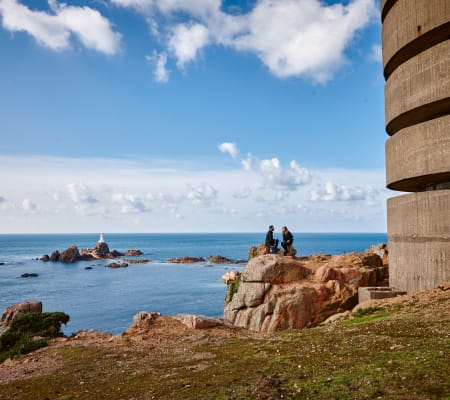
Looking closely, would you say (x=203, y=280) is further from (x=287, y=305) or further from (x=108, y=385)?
(x=108, y=385)

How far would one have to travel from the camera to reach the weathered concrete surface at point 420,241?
43.5ft

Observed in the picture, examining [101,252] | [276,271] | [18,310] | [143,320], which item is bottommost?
[101,252]

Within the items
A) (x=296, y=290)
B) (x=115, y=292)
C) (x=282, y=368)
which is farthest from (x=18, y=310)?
(x=115, y=292)

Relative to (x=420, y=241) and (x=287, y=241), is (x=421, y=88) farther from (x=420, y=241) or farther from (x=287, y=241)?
(x=287, y=241)

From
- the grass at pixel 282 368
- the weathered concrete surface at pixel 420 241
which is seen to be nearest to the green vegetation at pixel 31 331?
the grass at pixel 282 368

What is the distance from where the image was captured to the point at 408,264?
1500cm

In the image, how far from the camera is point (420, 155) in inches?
567

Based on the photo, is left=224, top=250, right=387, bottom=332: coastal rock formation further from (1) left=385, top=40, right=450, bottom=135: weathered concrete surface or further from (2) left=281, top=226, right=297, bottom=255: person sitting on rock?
(1) left=385, top=40, right=450, bottom=135: weathered concrete surface

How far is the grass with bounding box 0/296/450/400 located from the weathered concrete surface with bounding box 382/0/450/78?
969cm

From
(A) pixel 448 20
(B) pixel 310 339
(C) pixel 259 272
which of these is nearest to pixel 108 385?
(B) pixel 310 339

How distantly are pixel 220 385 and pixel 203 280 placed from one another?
2414 inches

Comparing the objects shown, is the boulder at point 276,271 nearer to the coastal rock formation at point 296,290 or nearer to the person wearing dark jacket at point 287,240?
the coastal rock formation at point 296,290

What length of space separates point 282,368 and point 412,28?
13.3m

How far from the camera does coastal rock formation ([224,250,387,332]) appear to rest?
17750 millimetres
